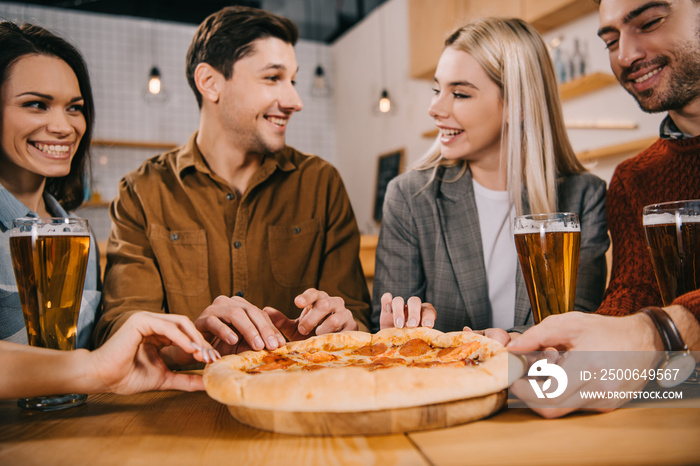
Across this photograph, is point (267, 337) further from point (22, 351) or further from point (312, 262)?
point (312, 262)

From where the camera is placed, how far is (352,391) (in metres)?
0.76

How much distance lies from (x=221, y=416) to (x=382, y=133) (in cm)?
540

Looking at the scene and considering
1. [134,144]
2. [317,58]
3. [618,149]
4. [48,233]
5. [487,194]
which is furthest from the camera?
[317,58]

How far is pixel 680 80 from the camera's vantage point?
1.43 m

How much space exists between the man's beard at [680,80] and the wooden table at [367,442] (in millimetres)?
935

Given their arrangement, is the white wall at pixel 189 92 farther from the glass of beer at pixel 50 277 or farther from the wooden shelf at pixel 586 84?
the glass of beer at pixel 50 277

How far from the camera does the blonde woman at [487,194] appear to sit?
1.75 meters

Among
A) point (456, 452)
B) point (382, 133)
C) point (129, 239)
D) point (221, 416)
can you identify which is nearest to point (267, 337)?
point (221, 416)

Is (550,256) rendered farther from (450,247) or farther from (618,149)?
(618,149)

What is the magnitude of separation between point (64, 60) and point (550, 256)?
4.63ft

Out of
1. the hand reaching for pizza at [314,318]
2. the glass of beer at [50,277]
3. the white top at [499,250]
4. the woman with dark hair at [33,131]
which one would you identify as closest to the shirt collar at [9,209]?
the woman with dark hair at [33,131]

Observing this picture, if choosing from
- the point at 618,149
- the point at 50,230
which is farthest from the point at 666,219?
the point at 618,149

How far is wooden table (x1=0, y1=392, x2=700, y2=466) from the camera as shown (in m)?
0.67

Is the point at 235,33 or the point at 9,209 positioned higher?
the point at 235,33
